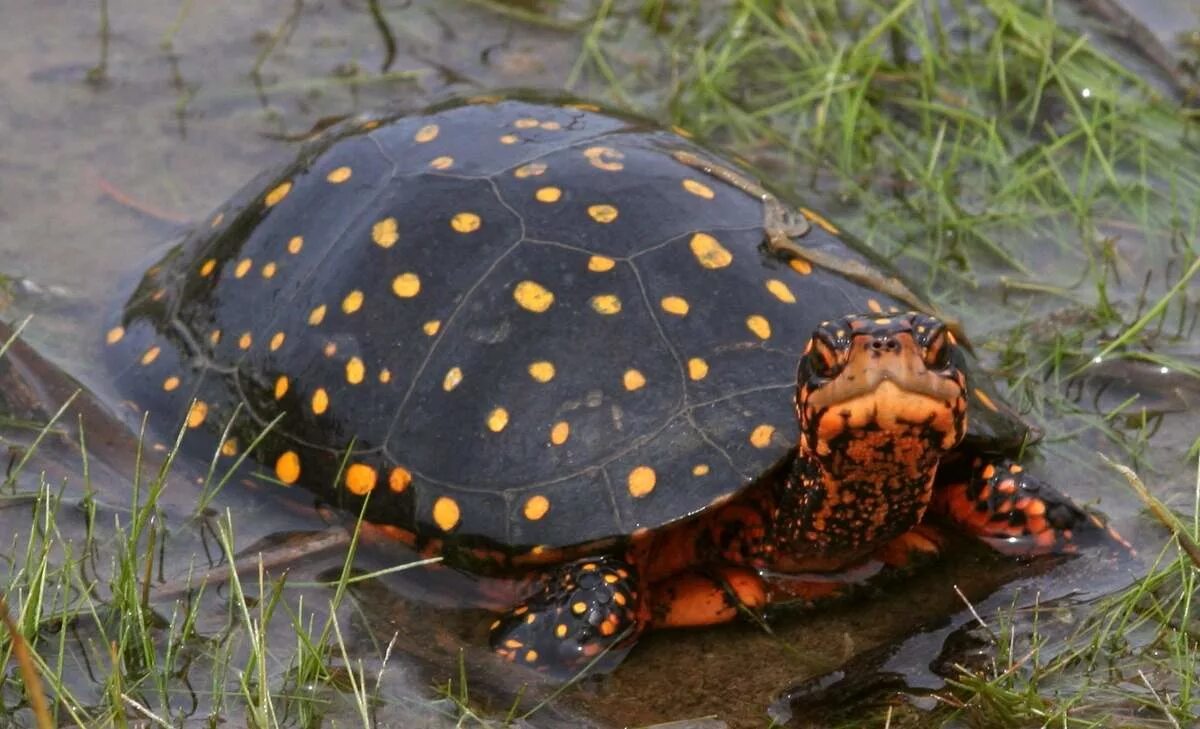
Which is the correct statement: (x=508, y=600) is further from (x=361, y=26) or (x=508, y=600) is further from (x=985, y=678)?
(x=361, y=26)

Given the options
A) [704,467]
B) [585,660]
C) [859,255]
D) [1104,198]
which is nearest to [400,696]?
[585,660]

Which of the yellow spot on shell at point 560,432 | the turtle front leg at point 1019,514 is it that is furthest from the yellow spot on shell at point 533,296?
the turtle front leg at point 1019,514

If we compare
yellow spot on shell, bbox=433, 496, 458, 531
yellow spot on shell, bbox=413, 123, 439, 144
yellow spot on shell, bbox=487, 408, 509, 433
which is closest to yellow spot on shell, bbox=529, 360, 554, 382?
yellow spot on shell, bbox=487, 408, 509, 433

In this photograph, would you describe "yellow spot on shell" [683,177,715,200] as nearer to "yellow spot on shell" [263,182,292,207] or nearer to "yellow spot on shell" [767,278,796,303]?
"yellow spot on shell" [767,278,796,303]

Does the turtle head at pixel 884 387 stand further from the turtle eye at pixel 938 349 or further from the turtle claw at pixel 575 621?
the turtle claw at pixel 575 621

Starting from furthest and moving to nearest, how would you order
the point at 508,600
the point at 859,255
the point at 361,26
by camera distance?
the point at 361,26 → the point at 859,255 → the point at 508,600

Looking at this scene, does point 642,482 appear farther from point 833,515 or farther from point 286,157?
point 286,157
